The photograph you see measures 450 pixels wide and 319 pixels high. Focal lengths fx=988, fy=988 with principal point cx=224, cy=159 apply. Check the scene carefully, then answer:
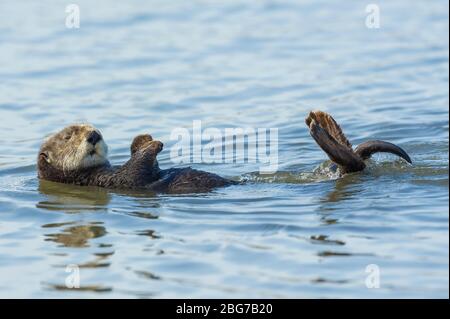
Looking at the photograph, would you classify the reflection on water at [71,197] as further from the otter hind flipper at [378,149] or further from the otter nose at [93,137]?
the otter hind flipper at [378,149]

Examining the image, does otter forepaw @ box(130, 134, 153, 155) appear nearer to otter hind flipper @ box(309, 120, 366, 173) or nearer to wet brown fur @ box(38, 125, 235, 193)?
wet brown fur @ box(38, 125, 235, 193)

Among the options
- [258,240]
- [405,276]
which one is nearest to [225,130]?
[258,240]

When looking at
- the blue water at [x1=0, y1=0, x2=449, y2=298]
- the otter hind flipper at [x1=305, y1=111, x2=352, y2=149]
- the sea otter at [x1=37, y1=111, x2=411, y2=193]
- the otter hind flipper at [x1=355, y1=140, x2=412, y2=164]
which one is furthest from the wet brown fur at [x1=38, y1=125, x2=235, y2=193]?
the otter hind flipper at [x1=355, y1=140, x2=412, y2=164]

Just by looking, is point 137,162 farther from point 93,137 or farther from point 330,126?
point 330,126

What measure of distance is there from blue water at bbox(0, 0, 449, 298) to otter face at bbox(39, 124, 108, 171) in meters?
0.24

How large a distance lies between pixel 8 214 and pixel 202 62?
7042mm

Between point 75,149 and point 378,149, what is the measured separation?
268cm

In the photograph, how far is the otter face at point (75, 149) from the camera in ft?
28.8

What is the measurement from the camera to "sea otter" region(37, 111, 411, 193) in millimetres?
8391

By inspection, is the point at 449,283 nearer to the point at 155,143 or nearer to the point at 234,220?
the point at 234,220

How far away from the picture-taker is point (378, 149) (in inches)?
332

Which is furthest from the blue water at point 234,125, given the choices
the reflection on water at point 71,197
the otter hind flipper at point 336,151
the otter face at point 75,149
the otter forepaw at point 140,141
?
the otter forepaw at point 140,141

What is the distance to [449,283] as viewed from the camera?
19.9ft
